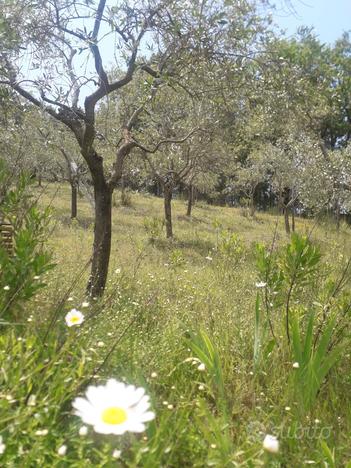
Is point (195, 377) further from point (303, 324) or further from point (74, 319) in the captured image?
point (303, 324)

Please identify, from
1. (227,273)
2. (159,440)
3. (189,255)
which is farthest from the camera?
(189,255)

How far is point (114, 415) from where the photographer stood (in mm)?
1196

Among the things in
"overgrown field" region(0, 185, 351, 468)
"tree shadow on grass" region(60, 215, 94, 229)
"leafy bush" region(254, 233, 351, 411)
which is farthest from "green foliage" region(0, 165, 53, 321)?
"tree shadow on grass" region(60, 215, 94, 229)

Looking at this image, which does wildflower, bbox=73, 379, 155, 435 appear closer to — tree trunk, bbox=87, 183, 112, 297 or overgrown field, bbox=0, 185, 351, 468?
overgrown field, bbox=0, 185, 351, 468

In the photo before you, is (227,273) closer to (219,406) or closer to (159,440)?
(219,406)

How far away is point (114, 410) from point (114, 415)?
0.06ft

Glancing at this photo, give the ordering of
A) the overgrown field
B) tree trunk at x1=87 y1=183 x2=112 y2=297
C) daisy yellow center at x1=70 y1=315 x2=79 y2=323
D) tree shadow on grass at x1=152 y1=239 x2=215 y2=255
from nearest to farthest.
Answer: the overgrown field → daisy yellow center at x1=70 y1=315 x2=79 y2=323 → tree trunk at x1=87 y1=183 x2=112 y2=297 → tree shadow on grass at x1=152 y1=239 x2=215 y2=255

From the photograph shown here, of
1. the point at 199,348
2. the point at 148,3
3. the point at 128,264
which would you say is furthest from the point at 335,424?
the point at 128,264

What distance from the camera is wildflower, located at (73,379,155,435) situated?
1128mm

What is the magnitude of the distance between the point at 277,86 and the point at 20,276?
436cm

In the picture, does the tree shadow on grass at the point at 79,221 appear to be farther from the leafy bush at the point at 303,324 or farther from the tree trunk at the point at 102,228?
the leafy bush at the point at 303,324

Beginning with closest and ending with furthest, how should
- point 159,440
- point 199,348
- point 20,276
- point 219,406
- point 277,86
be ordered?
point 159,440
point 219,406
point 199,348
point 20,276
point 277,86

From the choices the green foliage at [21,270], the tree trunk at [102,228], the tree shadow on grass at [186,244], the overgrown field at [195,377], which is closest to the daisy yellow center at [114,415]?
the overgrown field at [195,377]

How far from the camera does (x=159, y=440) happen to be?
4.98 ft
